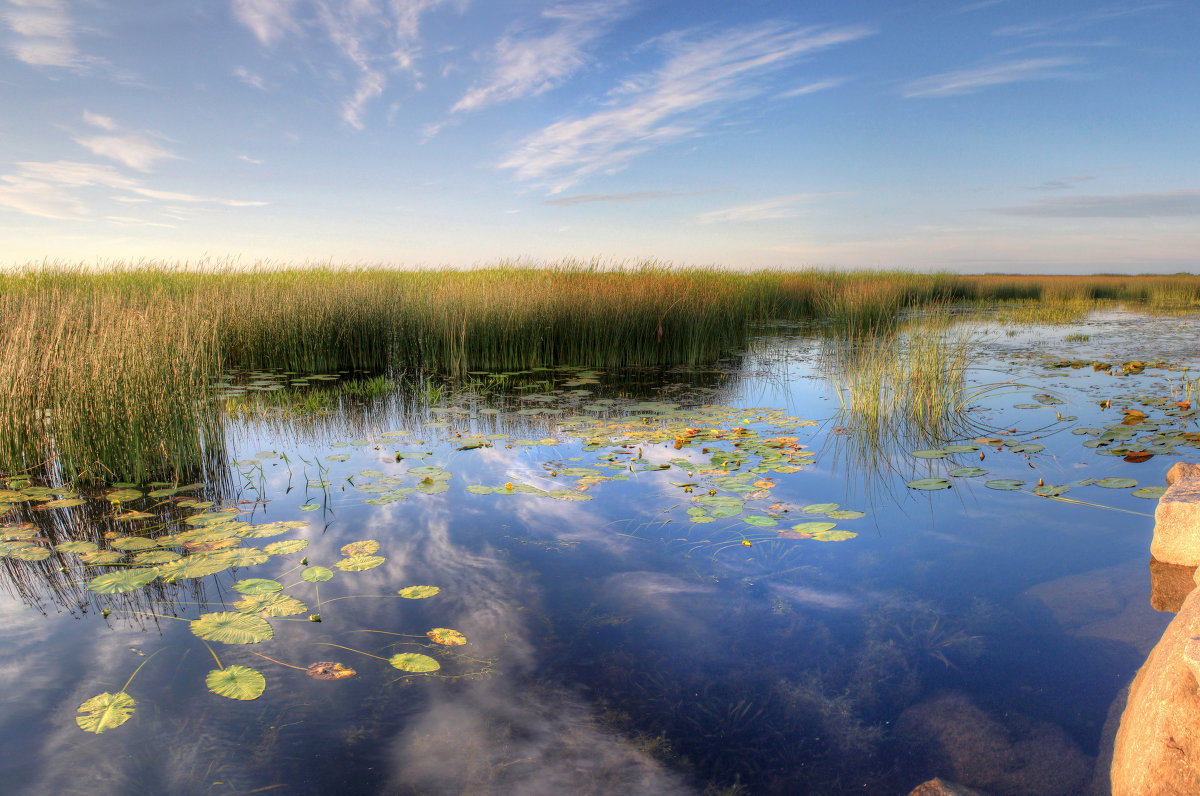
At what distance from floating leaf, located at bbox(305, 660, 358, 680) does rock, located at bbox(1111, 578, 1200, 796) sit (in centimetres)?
241

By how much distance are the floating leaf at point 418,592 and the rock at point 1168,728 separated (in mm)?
2478

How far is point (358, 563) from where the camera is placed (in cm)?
317

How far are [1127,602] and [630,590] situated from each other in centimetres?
228

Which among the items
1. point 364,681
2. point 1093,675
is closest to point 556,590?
point 364,681

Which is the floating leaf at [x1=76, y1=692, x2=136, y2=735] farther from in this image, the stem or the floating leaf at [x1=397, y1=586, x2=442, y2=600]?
the floating leaf at [x1=397, y1=586, x2=442, y2=600]

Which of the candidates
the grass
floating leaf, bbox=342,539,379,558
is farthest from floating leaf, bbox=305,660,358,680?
the grass

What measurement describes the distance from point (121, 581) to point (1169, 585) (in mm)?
4910

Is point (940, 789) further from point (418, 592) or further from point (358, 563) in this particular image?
point (358, 563)

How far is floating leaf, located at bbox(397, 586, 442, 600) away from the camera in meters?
2.89

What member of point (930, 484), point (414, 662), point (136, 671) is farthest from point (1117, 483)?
point (136, 671)

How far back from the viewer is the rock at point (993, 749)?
1.90m

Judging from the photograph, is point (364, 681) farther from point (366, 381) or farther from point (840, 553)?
point (366, 381)

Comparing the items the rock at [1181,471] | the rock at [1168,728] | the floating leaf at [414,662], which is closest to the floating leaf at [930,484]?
the rock at [1181,471]

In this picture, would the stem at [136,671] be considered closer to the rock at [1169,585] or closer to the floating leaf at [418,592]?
the floating leaf at [418,592]
